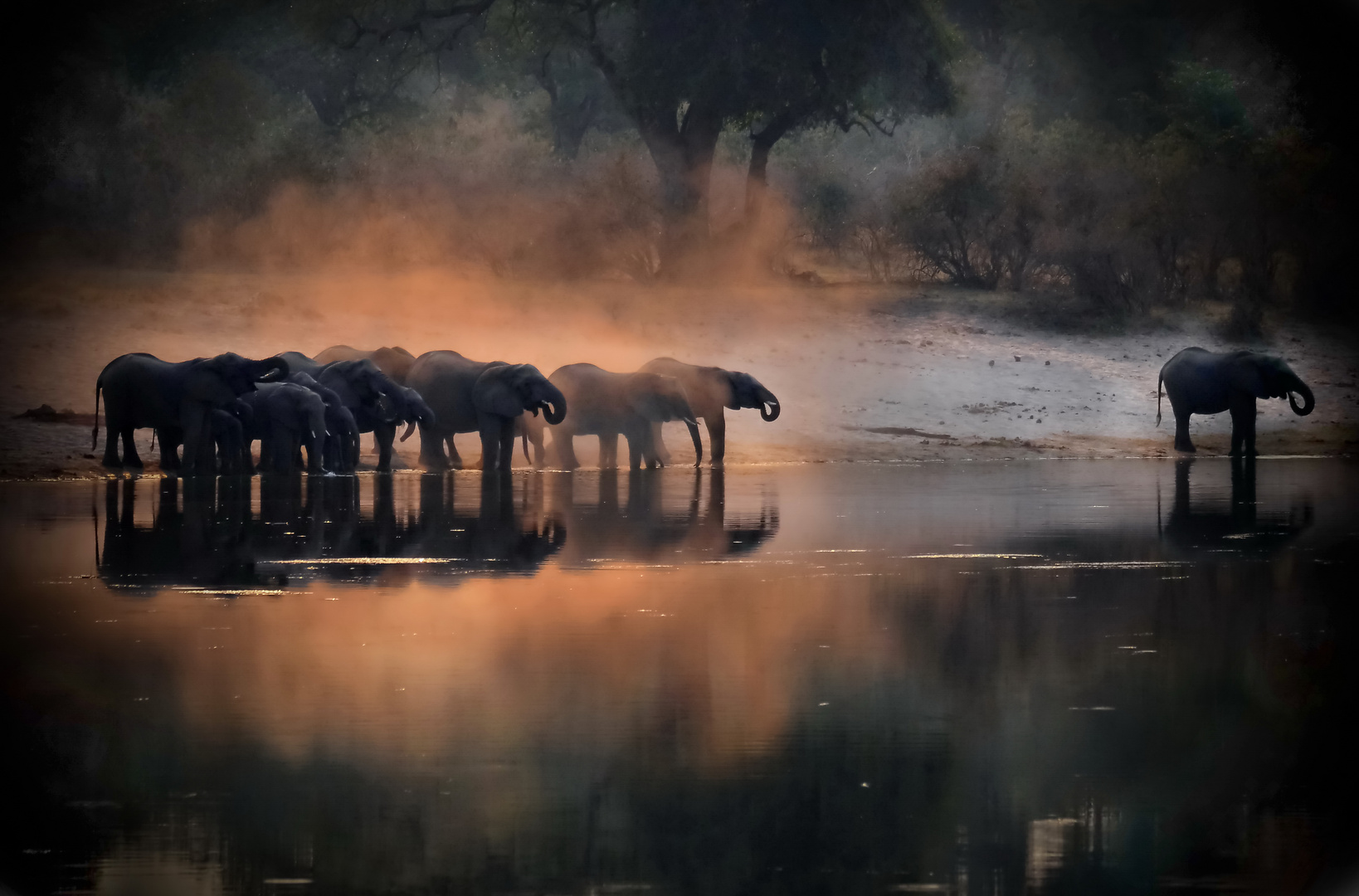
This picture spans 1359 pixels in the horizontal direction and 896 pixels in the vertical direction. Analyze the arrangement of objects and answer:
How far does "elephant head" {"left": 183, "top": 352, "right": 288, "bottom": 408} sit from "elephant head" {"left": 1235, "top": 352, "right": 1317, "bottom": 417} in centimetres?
1130

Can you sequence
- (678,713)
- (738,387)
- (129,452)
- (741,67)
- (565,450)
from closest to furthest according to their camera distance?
(678,713) → (129,452) → (565,450) → (738,387) → (741,67)

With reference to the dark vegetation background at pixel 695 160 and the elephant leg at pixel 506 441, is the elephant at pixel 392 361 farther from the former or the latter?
the dark vegetation background at pixel 695 160

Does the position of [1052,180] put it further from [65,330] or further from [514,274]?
[65,330]

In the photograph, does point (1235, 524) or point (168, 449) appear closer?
point (1235, 524)

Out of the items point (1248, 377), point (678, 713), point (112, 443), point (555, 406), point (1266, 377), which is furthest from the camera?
point (1266, 377)

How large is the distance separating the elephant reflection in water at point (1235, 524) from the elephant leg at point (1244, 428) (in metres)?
7.33

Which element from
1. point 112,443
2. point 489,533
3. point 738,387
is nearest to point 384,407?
point 112,443

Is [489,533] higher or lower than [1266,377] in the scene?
lower

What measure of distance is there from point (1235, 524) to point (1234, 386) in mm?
11218

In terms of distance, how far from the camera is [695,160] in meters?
36.4

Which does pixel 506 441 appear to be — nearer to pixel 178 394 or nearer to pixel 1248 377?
pixel 178 394

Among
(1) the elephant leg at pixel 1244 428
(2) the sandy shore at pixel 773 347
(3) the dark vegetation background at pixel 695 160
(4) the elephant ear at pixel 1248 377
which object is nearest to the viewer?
(4) the elephant ear at pixel 1248 377

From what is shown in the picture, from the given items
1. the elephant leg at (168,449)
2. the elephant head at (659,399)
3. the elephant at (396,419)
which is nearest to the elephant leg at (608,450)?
the elephant head at (659,399)

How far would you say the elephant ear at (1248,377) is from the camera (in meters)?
24.1
